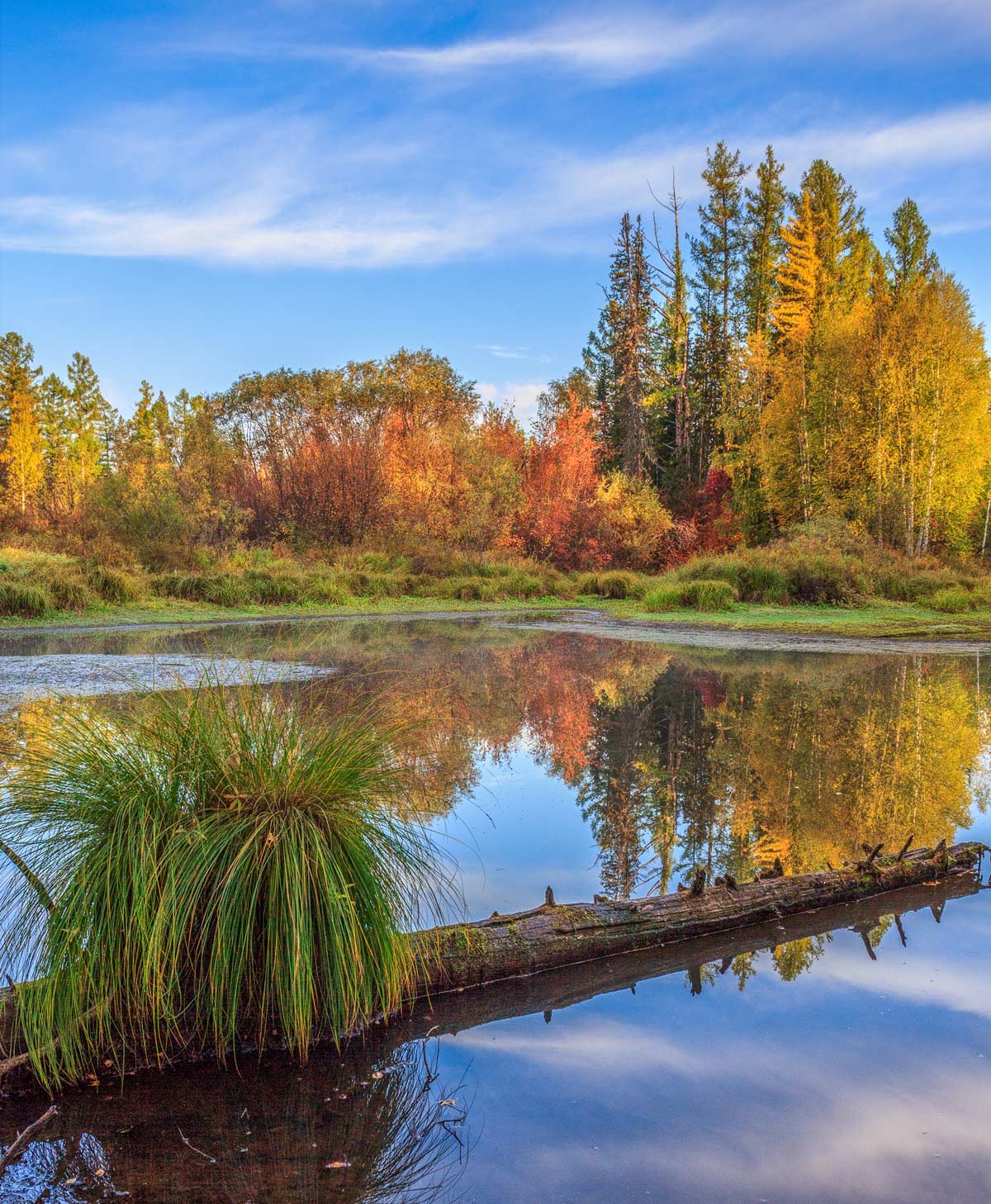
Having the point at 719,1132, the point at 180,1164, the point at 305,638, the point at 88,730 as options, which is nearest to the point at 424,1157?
the point at 180,1164

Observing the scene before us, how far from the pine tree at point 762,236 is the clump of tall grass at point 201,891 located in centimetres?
4098

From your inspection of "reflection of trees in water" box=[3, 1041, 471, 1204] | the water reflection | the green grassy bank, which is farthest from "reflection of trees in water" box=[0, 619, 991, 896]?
the green grassy bank

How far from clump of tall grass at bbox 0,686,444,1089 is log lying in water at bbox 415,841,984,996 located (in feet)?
0.86

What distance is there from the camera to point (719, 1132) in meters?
2.66

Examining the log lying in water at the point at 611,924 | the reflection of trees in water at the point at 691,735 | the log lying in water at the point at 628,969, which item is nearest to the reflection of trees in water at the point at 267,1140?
the log lying in water at the point at 628,969

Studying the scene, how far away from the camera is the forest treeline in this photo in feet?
92.4

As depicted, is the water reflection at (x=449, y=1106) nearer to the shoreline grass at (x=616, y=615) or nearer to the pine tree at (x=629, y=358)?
the shoreline grass at (x=616, y=615)

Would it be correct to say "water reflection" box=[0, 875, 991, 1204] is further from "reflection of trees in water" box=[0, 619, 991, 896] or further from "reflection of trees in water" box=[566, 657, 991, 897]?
"reflection of trees in water" box=[566, 657, 991, 897]

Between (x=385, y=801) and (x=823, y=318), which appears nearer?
(x=385, y=801)

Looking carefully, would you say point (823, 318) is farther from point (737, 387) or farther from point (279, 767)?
point (279, 767)

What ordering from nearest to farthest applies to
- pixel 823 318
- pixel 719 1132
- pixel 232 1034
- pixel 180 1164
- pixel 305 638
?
pixel 180 1164
pixel 719 1132
pixel 232 1034
pixel 305 638
pixel 823 318

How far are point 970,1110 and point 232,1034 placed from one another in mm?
2321

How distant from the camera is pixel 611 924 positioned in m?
3.78

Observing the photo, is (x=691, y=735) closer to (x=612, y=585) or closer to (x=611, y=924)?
(x=611, y=924)
